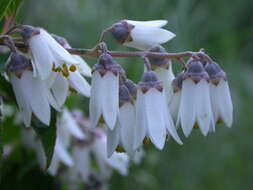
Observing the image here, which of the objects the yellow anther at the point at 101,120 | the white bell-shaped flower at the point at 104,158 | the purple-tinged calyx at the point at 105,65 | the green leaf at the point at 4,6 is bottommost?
the white bell-shaped flower at the point at 104,158

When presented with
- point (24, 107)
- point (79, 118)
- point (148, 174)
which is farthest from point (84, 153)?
point (148, 174)

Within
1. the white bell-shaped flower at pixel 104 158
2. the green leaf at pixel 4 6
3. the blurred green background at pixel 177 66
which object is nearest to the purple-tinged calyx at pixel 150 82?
the green leaf at pixel 4 6

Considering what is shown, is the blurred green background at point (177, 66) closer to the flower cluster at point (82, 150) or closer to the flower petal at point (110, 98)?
the flower cluster at point (82, 150)

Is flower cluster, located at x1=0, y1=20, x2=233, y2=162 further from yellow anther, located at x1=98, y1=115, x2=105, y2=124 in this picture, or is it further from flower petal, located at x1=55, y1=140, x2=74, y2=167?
flower petal, located at x1=55, y1=140, x2=74, y2=167

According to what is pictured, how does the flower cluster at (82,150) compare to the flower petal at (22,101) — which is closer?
the flower petal at (22,101)

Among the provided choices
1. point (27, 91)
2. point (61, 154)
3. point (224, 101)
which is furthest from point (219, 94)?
point (61, 154)

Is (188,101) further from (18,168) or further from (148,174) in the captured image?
(148,174)

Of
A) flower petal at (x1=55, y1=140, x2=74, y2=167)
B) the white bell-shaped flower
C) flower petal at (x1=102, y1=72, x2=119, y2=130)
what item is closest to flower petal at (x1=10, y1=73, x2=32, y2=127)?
flower petal at (x1=102, y1=72, x2=119, y2=130)
